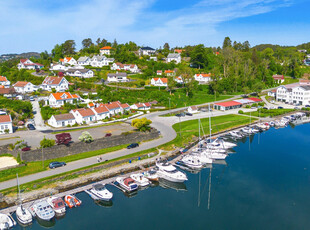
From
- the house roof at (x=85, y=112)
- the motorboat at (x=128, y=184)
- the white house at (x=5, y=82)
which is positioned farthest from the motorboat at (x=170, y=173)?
the white house at (x=5, y=82)

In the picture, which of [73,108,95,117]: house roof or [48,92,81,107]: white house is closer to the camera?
[73,108,95,117]: house roof

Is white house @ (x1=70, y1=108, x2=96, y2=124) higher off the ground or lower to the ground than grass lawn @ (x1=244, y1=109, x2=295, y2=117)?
higher

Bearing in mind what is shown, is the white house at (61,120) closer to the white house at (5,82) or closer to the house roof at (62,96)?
the house roof at (62,96)

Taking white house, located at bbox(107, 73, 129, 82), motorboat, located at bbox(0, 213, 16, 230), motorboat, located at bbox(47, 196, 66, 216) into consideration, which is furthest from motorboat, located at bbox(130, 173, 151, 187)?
white house, located at bbox(107, 73, 129, 82)

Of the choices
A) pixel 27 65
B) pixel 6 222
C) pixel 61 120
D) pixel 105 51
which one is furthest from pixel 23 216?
pixel 105 51

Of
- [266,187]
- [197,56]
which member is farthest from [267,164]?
[197,56]

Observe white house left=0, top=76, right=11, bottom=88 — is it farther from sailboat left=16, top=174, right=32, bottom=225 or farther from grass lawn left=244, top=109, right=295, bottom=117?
grass lawn left=244, top=109, right=295, bottom=117

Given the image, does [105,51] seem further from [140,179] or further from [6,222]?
[6,222]
